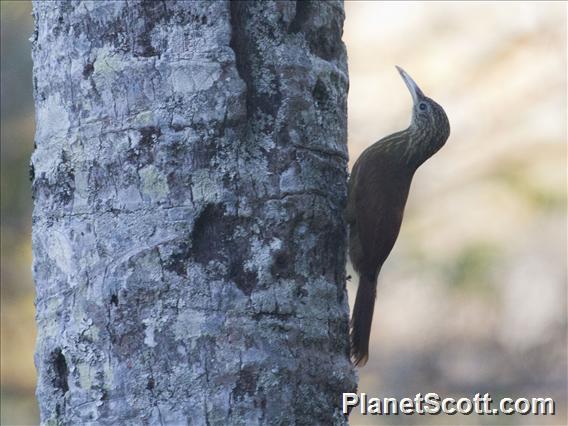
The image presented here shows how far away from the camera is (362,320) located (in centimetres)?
350

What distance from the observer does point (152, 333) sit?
2.30 metres

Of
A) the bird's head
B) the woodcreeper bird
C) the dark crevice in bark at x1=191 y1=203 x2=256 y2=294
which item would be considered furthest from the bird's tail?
the dark crevice in bark at x1=191 y1=203 x2=256 y2=294

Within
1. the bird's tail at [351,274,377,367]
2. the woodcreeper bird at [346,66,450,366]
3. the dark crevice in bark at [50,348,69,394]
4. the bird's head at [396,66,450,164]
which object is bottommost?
the dark crevice in bark at [50,348,69,394]

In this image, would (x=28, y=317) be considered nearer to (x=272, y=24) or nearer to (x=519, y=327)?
(x=519, y=327)

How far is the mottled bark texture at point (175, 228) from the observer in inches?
90.8

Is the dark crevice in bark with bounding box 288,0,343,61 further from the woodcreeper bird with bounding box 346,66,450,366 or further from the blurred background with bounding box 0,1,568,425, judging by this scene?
the blurred background with bounding box 0,1,568,425

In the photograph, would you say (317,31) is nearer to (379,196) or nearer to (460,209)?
(379,196)

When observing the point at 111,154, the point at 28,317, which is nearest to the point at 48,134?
the point at 111,154

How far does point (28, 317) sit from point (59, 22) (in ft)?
18.3

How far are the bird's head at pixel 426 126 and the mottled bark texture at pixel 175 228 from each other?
177cm

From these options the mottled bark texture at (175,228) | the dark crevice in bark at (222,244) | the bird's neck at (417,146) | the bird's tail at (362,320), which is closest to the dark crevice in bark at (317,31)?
the mottled bark texture at (175,228)

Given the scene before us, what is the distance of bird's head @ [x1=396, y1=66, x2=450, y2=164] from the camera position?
4.27 meters

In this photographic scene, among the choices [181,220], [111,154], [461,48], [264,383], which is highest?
[461,48]

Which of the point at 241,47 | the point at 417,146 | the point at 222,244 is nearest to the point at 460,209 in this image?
the point at 417,146
